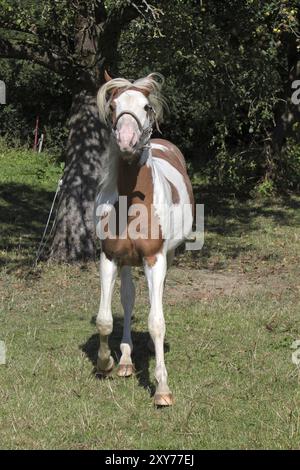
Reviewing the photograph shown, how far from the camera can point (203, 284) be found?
10.4 metres

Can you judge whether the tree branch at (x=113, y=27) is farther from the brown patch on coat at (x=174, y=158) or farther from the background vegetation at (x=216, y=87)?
the brown patch on coat at (x=174, y=158)

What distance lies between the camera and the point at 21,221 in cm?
1513

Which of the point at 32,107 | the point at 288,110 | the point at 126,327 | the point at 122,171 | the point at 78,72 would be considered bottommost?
the point at 126,327

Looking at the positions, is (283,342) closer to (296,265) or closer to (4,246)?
(296,265)

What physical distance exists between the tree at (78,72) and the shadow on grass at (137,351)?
135 inches

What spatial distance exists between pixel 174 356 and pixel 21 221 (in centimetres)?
854

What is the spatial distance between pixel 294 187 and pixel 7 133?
31.9ft

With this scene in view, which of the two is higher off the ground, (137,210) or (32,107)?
(32,107)

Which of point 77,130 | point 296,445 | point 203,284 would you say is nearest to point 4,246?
point 77,130

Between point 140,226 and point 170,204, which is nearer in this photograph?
point 140,226

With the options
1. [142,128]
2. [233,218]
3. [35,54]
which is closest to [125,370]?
[142,128]

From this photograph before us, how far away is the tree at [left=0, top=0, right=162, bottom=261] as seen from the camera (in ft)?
36.6

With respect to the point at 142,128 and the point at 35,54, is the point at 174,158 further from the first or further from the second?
the point at 35,54

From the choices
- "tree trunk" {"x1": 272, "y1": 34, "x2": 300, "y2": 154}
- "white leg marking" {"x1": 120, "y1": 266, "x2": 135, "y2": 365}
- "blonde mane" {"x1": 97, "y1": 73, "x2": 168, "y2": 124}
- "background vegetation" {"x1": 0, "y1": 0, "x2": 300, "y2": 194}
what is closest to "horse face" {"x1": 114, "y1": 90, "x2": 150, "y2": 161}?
"blonde mane" {"x1": 97, "y1": 73, "x2": 168, "y2": 124}
